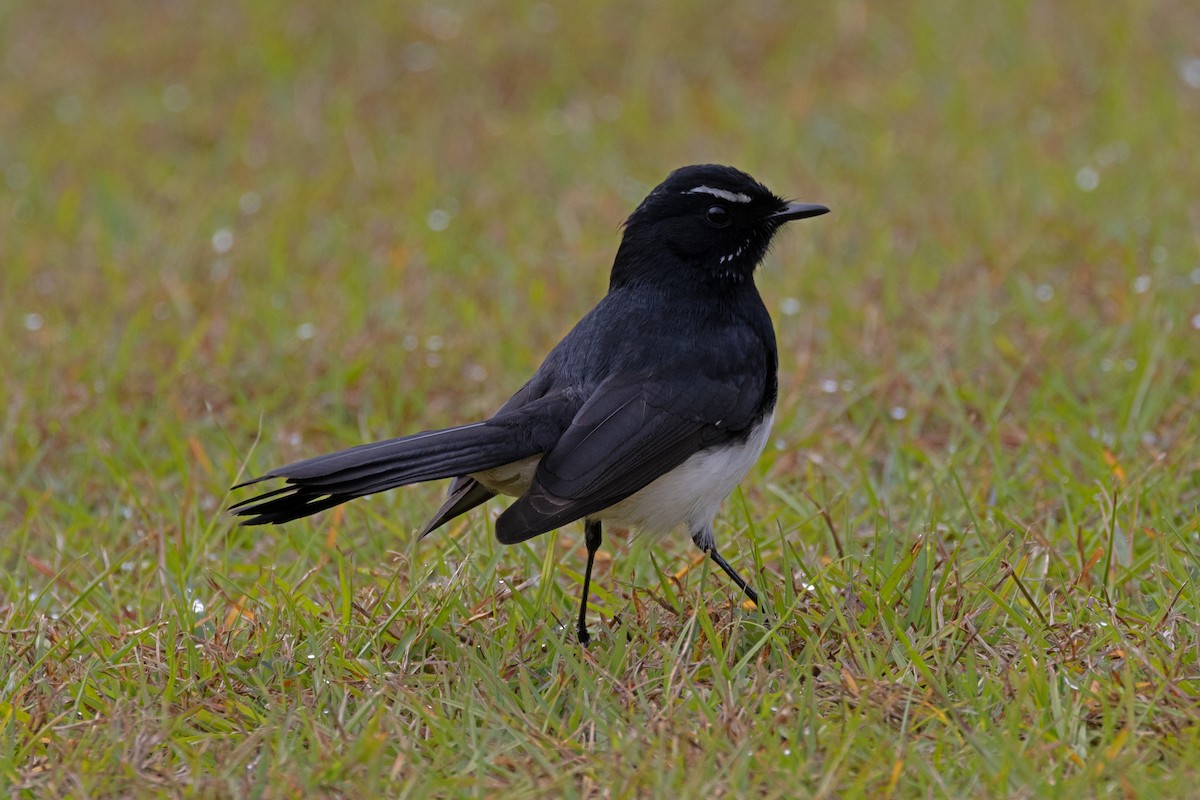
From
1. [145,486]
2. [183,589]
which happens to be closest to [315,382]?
[145,486]

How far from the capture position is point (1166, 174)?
8008 millimetres

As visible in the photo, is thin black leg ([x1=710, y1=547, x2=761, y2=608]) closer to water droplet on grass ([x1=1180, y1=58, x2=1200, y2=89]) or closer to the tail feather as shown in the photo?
the tail feather

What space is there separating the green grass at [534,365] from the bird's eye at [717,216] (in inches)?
38.1

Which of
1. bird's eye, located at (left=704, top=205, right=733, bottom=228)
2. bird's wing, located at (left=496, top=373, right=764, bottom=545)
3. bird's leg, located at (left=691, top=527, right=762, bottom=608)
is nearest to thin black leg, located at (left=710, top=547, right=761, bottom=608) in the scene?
bird's leg, located at (left=691, top=527, right=762, bottom=608)

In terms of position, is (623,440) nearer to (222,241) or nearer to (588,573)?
(588,573)

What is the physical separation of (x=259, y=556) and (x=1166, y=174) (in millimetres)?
5263

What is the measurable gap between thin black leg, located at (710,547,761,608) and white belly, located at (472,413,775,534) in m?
0.09

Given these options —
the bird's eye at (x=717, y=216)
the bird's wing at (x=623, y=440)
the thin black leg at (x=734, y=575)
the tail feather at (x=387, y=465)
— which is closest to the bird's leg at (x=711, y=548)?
the thin black leg at (x=734, y=575)

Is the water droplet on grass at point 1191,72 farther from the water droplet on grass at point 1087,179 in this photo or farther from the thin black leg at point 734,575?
the thin black leg at point 734,575

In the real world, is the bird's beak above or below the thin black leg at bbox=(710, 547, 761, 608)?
above

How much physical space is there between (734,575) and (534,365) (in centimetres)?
245

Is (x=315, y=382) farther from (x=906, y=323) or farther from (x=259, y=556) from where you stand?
(x=906, y=323)

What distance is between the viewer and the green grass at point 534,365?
3.74 meters

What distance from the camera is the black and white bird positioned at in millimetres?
4062
